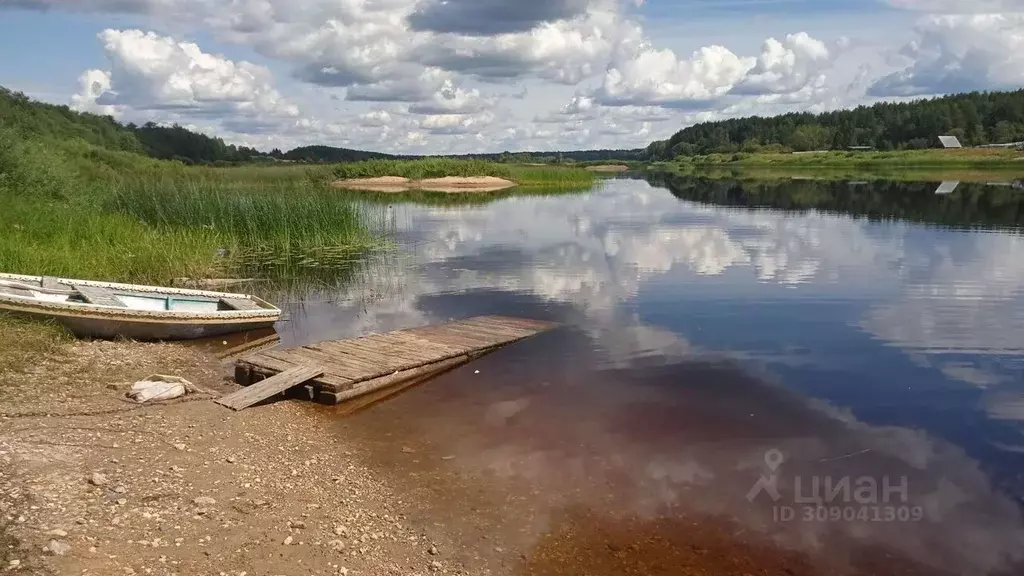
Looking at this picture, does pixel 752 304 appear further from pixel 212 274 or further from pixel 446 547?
pixel 212 274

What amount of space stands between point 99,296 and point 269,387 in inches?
202

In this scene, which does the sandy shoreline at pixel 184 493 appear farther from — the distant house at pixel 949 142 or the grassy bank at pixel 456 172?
the distant house at pixel 949 142

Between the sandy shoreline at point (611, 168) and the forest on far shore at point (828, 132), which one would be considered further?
the sandy shoreline at point (611, 168)

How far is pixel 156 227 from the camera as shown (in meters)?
21.4

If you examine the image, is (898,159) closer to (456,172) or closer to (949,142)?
(949,142)

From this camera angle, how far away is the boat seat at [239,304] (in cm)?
1391

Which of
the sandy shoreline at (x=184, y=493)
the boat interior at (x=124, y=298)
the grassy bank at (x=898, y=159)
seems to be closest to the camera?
the sandy shoreline at (x=184, y=493)

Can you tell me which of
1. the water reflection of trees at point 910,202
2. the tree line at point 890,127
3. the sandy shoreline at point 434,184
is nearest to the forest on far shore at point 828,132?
the tree line at point 890,127

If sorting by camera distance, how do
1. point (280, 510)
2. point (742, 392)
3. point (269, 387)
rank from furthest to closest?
point (742, 392), point (269, 387), point (280, 510)

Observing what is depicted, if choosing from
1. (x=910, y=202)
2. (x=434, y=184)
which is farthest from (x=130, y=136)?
(x=910, y=202)

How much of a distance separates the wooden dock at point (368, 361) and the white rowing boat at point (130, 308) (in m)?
2.19

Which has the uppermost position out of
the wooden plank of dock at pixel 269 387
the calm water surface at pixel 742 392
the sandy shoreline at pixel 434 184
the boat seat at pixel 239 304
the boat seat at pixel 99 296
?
the sandy shoreline at pixel 434 184

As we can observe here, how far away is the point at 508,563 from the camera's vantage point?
6.06 meters

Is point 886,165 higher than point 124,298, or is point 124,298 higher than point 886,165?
point 886,165
